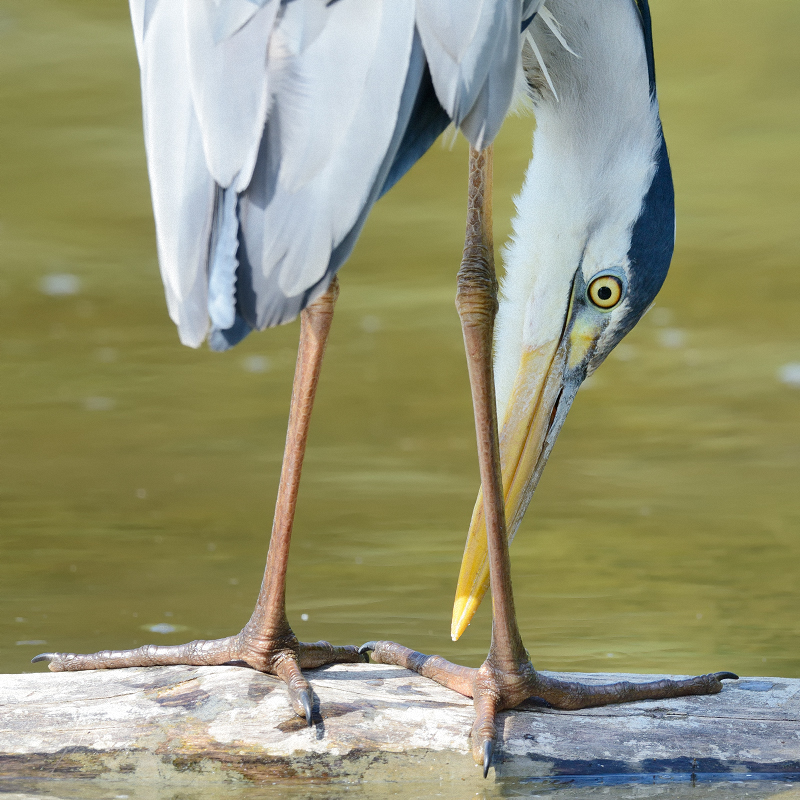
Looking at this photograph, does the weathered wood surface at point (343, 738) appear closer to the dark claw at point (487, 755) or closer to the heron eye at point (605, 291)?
the dark claw at point (487, 755)

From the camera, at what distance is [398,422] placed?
179 inches

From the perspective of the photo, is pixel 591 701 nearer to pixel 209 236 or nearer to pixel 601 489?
pixel 209 236

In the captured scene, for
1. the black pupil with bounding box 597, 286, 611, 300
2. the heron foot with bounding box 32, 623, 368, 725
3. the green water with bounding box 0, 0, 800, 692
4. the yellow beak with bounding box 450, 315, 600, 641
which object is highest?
the black pupil with bounding box 597, 286, 611, 300

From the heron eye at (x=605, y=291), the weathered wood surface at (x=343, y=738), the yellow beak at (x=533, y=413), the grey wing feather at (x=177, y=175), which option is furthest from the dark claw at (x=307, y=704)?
the heron eye at (x=605, y=291)

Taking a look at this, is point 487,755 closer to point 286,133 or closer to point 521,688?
point 521,688

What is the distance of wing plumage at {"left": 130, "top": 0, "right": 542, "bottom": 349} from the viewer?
142 cm

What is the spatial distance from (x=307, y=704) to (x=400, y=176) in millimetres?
622

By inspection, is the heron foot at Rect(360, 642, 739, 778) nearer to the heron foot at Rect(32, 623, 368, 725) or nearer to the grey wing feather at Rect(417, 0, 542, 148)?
the heron foot at Rect(32, 623, 368, 725)

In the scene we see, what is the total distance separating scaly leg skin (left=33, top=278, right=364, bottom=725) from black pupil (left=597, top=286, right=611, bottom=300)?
352mm

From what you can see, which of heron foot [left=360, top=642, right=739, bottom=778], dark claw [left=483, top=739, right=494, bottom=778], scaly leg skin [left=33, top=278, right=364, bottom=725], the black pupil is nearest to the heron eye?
the black pupil

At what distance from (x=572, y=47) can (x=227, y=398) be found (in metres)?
2.96

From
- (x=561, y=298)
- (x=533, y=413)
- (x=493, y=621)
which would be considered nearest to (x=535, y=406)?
(x=533, y=413)

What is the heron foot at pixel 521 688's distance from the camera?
172 cm

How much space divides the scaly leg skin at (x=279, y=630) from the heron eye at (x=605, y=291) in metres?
0.35
